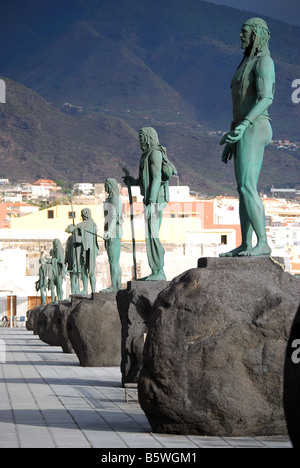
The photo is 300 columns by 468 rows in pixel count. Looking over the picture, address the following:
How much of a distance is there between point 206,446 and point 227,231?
2747 inches

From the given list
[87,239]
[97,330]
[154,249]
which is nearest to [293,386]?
[154,249]

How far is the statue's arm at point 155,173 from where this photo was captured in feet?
44.8

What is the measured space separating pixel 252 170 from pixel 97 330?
8127 millimetres

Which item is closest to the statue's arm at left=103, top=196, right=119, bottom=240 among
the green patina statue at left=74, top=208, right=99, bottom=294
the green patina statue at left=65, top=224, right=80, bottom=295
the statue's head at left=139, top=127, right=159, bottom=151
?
the green patina statue at left=74, top=208, right=99, bottom=294

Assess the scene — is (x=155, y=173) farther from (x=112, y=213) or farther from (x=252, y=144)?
(x=112, y=213)

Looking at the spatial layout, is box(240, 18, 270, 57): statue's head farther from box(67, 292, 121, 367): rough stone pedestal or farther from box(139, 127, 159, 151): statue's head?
box(67, 292, 121, 367): rough stone pedestal

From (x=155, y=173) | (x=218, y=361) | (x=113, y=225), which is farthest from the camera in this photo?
(x=113, y=225)

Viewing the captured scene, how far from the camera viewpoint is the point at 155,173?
13656 millimetres

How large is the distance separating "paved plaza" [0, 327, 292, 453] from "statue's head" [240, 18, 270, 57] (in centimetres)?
371

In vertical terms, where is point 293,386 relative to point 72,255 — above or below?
below

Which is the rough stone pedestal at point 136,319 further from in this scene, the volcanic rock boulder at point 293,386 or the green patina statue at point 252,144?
the volcanic rock boulder at point 293,386

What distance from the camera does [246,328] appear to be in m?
8.29
